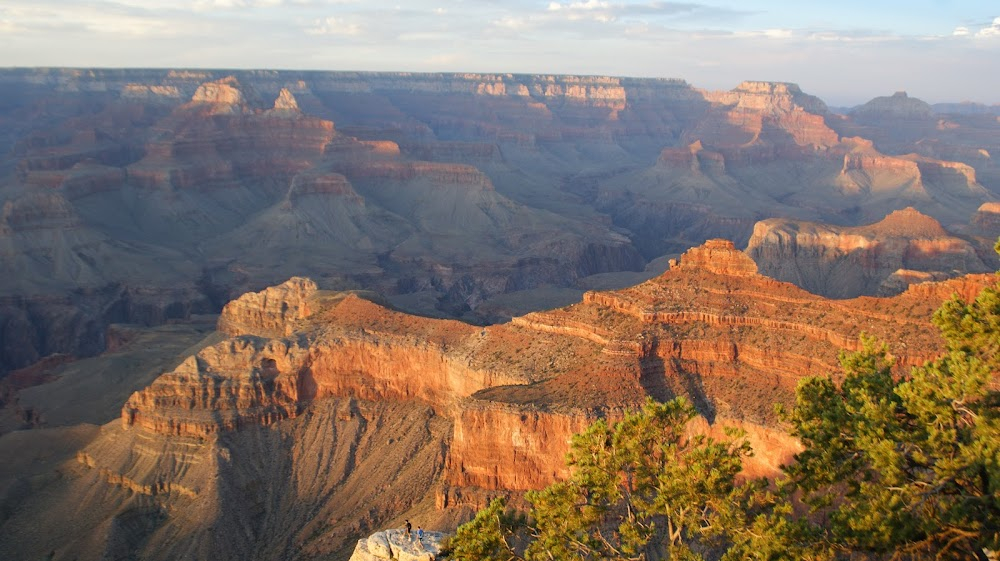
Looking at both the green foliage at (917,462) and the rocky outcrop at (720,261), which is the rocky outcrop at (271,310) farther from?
the green foliage at (917,462)

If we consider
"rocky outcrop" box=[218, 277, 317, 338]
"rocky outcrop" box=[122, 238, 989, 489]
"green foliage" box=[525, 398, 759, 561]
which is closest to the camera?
"green foliage" box=[525, 398, 759, 561]

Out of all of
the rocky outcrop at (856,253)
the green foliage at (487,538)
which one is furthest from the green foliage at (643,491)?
the rocky outcrop at (856,253)


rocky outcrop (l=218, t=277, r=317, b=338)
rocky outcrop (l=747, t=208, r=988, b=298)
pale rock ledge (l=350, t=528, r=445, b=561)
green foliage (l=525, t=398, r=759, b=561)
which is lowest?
rocky outcrop (l=747, t=208, r=988, b=298)

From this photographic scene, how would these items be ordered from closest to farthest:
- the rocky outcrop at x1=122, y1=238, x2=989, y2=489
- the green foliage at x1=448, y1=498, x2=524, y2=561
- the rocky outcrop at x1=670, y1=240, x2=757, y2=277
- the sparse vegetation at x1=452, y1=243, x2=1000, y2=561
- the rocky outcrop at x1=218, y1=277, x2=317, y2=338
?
the sparse vegetation at x1=452, y1=243, x2=1000, y2=561 → the green foliage at x1=448, y1=498, x2=524, y2=561 → the rocky outcrop at x1=122, y1=238, x2=989, y2=489 → the rocky outcrop at x1=670, y1=240, x2=757, y2=277 → the rocky outcrop at x1=218, y1=277, x2=317, y2=338

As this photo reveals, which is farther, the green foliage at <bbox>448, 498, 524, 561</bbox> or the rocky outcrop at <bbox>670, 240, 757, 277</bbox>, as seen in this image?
the rocky outcrop at <bbox>670, 240, 757, 277</bbox>

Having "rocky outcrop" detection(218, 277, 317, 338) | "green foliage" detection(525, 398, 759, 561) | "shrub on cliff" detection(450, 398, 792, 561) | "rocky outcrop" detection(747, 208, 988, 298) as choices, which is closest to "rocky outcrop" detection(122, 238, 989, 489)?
"rocky outcrop" detection(218, 277, 317, 338)

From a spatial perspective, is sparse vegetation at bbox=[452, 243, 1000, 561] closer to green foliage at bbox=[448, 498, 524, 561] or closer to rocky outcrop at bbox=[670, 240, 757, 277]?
green foliage at bbox=[448, 498, 524, 561]

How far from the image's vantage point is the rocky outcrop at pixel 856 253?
4744 inches

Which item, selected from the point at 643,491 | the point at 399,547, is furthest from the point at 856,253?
the point at 643,491

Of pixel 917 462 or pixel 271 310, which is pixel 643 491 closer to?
pixel 917 462

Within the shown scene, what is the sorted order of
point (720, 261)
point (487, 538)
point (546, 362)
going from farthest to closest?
point (720, 261) < point (546, 362) < point (487, 538)

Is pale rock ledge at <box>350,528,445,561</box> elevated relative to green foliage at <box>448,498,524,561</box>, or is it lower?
lower

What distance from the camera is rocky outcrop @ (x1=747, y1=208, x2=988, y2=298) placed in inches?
4744

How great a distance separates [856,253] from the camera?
126 meters
